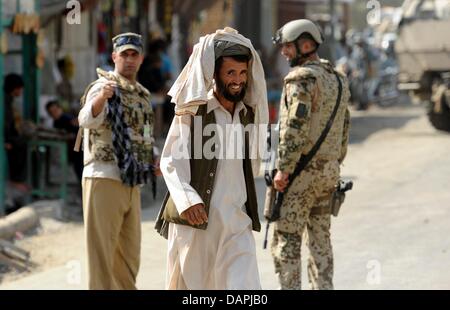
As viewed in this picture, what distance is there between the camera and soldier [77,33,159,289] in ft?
24.0

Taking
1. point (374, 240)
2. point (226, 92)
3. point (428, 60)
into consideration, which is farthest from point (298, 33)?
point (428, 60)

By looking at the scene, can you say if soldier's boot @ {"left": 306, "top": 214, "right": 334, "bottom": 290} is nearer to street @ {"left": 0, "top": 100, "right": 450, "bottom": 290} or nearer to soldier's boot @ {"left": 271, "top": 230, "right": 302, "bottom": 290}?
soldier's boot @ {"left": 271, "top": 230, "right": 302, "bottom": 290}

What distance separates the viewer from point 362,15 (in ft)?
203

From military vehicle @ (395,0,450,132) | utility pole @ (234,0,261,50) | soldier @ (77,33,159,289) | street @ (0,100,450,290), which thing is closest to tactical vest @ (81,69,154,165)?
soldier @ (77,33,159,289)

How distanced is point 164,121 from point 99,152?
11.3 metres

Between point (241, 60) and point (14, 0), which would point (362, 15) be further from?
point (241, 60)

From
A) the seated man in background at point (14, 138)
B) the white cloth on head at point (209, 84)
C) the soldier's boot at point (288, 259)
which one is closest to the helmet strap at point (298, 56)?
the soldier's boot at point (288, 259)

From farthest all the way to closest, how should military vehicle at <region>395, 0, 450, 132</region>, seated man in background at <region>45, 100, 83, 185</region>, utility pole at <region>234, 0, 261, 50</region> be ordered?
utility pole at <region>234, 0, 261, 50</region>
military vehicle at <region>395, 0, 450, 132</region>
seated man in background at <region>45, 100, 83, 185</region>

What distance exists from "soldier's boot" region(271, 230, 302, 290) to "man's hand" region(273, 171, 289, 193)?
303 mm

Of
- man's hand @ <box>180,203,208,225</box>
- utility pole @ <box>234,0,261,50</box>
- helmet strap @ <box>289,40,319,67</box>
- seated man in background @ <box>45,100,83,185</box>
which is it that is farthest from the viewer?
utility pole @ <box>234,0,261,50</box>

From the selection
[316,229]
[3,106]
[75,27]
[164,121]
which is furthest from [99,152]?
[164,121]

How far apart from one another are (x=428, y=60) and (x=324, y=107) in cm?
1302

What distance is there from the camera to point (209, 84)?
5.79m

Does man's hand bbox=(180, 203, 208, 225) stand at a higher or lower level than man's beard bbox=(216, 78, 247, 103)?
lower
